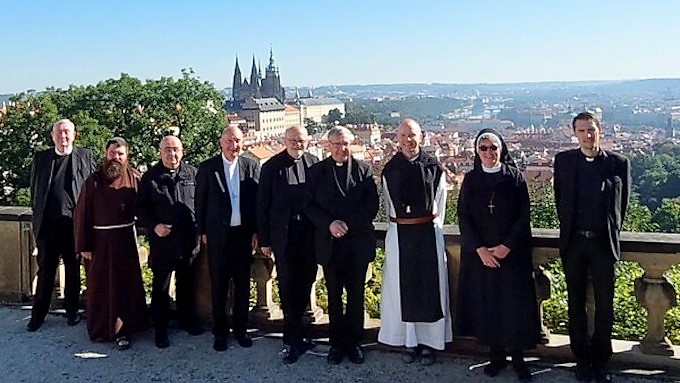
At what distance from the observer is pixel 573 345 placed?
13.4 feet

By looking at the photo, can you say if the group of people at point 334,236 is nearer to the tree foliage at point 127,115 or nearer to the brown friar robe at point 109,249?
the brown friar robe at point 109,249

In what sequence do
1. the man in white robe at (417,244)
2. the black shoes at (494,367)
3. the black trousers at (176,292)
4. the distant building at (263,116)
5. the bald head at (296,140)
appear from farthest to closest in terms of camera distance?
the distant building at (263,116)
the black trousers at (176,292)
the bald head at (296,140)
the man in white robe at (417,244)
the black shoes at (494,367)

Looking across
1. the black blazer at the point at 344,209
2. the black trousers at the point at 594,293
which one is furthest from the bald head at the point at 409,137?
the black trousers at the point at 594,293

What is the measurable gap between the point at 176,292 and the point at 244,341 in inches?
27.1

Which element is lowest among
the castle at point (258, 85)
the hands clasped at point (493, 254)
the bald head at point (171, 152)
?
the hands clasped at point (493, 254)

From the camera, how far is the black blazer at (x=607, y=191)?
3857mm

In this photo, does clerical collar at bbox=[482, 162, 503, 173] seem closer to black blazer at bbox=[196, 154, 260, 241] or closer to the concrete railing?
the concrete railing

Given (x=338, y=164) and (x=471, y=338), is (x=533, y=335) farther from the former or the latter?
(x=338, y=164)

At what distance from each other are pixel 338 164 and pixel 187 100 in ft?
111

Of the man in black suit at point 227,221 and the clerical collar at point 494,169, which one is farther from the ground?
the clerical collar at point 494,169

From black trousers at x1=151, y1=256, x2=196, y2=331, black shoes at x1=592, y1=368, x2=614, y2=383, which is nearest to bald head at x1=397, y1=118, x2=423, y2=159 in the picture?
black shoes at x1=592, y1=368, x2=614, y2=383

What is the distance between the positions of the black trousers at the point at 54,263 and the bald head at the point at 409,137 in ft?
8.63

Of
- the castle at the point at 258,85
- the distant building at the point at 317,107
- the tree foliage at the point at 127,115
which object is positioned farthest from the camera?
the distant building at the point at 317,107

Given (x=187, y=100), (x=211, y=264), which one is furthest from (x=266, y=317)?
(x=187, y=100)
